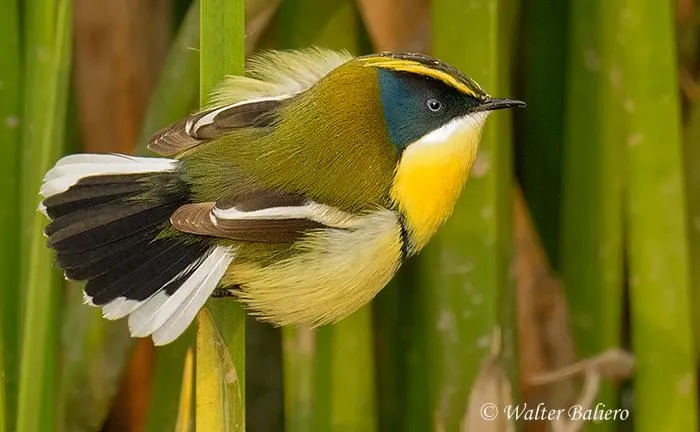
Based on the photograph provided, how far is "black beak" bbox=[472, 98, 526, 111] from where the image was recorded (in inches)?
23.7

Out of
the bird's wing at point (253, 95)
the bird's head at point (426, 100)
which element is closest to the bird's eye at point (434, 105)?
the bird's head at point (426, 100)

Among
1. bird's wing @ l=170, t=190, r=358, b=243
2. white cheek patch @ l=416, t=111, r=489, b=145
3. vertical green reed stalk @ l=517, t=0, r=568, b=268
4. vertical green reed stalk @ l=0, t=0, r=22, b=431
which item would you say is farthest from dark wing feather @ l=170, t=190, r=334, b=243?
vertical green reed stalk @ l=517, t=0, r=568, b=268

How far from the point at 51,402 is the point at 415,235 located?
30 cm

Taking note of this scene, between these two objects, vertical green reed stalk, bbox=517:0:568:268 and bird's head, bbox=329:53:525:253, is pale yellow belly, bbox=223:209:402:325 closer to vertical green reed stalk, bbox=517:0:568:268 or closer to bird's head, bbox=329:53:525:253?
bird's head, bbox=329:53:525:253

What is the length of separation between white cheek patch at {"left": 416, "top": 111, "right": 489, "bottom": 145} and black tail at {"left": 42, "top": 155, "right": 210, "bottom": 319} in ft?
0.57

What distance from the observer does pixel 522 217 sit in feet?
2.74

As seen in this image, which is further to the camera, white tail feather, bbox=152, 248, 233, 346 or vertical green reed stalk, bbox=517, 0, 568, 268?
vertical green reed stalk, bbox=517, 0, 568, 268

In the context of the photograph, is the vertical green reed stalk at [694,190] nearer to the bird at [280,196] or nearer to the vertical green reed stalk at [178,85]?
the bird at [280,196]

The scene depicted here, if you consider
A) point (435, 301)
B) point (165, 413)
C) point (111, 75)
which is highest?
point (111, 75)

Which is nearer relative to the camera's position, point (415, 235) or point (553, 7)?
point (415, 235)

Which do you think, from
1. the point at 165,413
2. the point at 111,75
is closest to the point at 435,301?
the point at 165,413

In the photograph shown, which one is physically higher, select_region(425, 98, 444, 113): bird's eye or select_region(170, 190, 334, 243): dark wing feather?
select_region(425, 98, 444, 113): bird's eye

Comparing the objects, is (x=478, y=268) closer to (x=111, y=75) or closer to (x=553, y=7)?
(x=553, y=7)

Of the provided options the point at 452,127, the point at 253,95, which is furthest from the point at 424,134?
the point at 253,95
